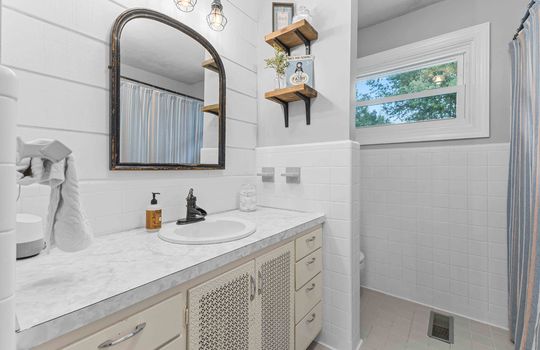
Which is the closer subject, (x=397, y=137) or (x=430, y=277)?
(x=430, y=277)

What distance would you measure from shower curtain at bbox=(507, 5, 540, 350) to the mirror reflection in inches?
68.9

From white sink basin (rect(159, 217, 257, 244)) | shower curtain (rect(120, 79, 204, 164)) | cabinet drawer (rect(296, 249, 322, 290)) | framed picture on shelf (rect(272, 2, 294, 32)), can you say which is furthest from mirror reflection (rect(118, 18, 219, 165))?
cabinet drawer (rect(296, 249, 322, 290))

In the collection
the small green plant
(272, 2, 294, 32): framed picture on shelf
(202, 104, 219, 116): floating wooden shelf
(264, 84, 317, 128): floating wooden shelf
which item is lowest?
(202, 104, 219, 116): floating wooden shelf

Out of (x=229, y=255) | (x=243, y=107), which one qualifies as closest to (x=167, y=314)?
(x=229, y=255)

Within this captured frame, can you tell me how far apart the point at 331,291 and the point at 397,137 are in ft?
5.05

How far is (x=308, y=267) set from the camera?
145cm

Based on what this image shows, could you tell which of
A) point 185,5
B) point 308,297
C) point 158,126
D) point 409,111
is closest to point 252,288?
point 308,297

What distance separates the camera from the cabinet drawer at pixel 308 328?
137 cm

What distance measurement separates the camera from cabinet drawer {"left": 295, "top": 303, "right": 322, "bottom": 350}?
1.37m

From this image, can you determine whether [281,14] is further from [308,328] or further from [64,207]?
[308,328]

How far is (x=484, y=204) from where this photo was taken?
193 cm

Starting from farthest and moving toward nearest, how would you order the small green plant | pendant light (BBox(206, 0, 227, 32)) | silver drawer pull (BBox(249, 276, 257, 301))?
the small green plant < pendant light (BBox(206, 0, 227, 32)) < silver drawer pull (BBox(249, 276, 257, 301))

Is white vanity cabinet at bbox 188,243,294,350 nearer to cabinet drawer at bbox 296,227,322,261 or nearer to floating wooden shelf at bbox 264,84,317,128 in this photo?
cabinet drawer at bbox 296,227,322,261

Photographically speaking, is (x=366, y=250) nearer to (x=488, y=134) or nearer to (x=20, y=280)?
(x=488, y=134)
